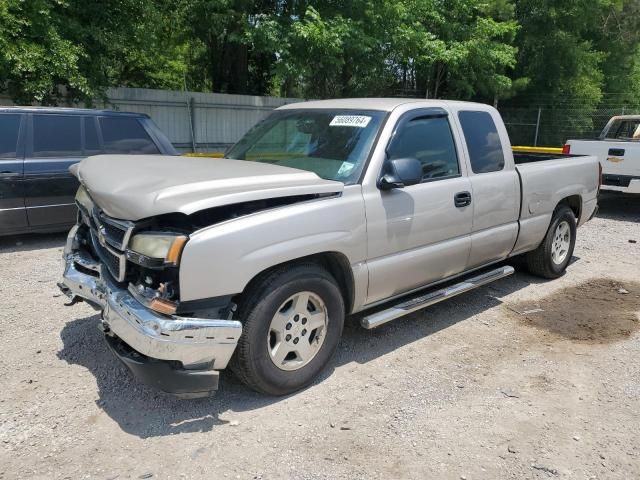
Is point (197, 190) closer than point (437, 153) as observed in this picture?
Result: Yes

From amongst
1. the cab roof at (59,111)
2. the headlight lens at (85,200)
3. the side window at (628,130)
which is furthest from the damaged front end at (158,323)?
the side window at (628,130)

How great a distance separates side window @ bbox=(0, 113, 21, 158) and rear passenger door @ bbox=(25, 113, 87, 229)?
0.50ft

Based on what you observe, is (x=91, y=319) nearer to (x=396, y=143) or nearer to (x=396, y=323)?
(x=396, y=323)

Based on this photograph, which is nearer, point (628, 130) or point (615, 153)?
point (615, 153)

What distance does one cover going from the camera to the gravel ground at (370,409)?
2943 mm

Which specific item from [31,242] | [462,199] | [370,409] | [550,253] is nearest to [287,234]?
[370,409]

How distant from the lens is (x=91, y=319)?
4688 millimetres

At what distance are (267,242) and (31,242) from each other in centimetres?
539

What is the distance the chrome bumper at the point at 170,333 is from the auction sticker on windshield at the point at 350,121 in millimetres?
1853

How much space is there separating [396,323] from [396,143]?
164cm

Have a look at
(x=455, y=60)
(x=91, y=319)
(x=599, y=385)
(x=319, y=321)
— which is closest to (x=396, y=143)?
(x=319, y=321)

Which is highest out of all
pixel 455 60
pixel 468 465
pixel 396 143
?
pixel 455 60

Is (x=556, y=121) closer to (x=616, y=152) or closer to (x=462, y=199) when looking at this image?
(x=616, y=152)

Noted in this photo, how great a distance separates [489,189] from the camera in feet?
15.7
